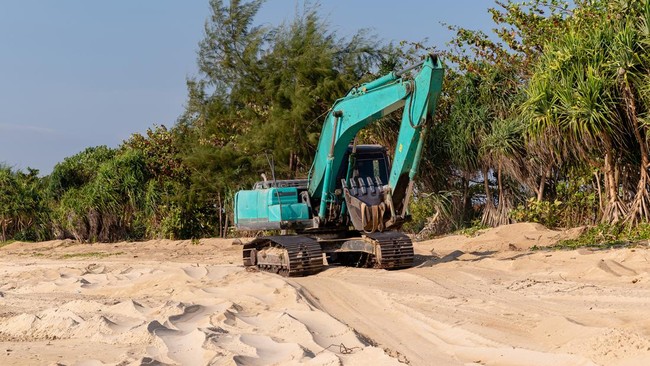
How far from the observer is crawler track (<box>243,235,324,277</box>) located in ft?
48.1

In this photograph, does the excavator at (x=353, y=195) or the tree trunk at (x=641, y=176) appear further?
the tree trunk at (x=641, y=176)

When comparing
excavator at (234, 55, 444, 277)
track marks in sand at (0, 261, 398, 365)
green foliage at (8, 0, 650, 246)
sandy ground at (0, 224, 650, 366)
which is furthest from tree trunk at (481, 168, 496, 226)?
track marks in sand at (0, 261, 398, 365)

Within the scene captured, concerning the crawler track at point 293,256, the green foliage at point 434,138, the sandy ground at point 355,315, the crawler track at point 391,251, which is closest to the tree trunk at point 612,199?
the green foliage at point 434,138

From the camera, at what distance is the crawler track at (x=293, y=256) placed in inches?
578

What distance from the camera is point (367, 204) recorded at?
14484mm

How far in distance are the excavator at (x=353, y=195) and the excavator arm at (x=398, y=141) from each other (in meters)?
0.02

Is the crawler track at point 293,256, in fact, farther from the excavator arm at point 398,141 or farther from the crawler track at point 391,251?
the crawler track at point 391,251

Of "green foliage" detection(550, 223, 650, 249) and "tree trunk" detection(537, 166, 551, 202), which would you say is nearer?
"green foliage" detection(550, 223, 650, 249)

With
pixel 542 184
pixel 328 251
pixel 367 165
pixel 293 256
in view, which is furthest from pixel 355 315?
pixel 542 184

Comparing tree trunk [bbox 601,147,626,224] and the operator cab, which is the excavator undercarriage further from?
tree trunk [bbox 601,147,626,224]

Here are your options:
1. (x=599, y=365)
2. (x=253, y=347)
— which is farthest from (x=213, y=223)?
(x=599, y=365)

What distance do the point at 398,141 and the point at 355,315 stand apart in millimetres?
4602

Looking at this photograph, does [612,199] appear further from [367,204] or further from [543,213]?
[367,204]

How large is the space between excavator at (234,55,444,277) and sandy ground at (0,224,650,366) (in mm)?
553
